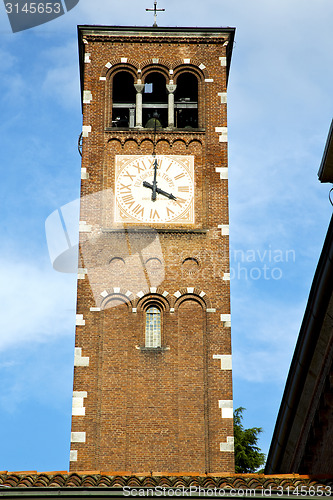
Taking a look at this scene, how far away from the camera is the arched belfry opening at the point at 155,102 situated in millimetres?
32438

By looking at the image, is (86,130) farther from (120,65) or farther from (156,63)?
(156,63)

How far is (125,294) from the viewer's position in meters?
28.7

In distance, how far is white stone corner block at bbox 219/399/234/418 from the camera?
27214 millimetres

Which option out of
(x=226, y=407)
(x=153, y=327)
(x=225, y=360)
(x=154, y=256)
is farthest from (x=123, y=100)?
(x=226, y=407)

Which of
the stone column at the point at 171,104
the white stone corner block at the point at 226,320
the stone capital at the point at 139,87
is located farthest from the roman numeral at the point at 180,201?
the stone capital at the point at 139,87

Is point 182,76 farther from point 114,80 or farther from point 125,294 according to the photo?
point 125,294

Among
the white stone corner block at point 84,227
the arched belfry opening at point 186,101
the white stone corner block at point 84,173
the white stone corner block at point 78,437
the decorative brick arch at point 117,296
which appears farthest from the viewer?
the arched belfry opening at point 186,101

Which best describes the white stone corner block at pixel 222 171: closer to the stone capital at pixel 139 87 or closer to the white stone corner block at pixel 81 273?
the stone capital at pixel 139 87

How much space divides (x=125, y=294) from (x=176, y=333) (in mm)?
1779

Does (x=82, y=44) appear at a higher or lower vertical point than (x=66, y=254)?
higher

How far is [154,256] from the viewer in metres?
29.1

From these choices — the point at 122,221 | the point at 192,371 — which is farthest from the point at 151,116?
the point at 192,371

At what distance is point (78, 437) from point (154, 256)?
5549 millimetres

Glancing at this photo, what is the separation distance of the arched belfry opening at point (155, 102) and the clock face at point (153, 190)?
1.60m
